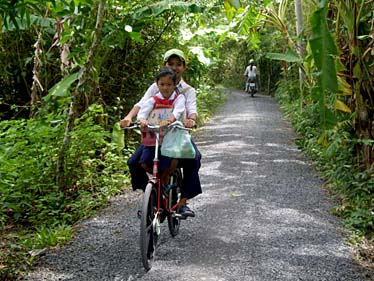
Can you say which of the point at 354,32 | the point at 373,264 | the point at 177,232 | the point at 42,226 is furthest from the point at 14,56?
the point at 373,264

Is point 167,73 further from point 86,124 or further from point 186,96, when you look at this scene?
point 86,124

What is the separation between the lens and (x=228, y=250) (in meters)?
4.77

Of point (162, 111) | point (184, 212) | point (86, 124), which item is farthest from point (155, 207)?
point (86, 124)

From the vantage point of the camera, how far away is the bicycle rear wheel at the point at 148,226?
4.11 m

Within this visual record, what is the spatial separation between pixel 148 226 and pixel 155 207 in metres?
0.26

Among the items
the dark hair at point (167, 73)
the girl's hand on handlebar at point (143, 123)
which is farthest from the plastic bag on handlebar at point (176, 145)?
the dark hair at point (167, 73)

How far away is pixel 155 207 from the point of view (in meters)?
4.49

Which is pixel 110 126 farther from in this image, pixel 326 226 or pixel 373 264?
pixel 373 264

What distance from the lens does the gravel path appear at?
4.29 meters

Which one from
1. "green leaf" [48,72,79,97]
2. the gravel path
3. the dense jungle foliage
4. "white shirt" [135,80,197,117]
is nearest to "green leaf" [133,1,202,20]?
the dense jungle foliage

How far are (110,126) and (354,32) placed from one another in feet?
13.4

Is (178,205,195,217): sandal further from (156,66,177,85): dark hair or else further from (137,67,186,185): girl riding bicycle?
(156,66,177,85): dark hair

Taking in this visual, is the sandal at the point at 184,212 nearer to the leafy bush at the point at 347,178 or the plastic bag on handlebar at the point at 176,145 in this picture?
the plastic bag on handlebar at the point at 176,145

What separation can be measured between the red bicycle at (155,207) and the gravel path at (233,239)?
179mm
